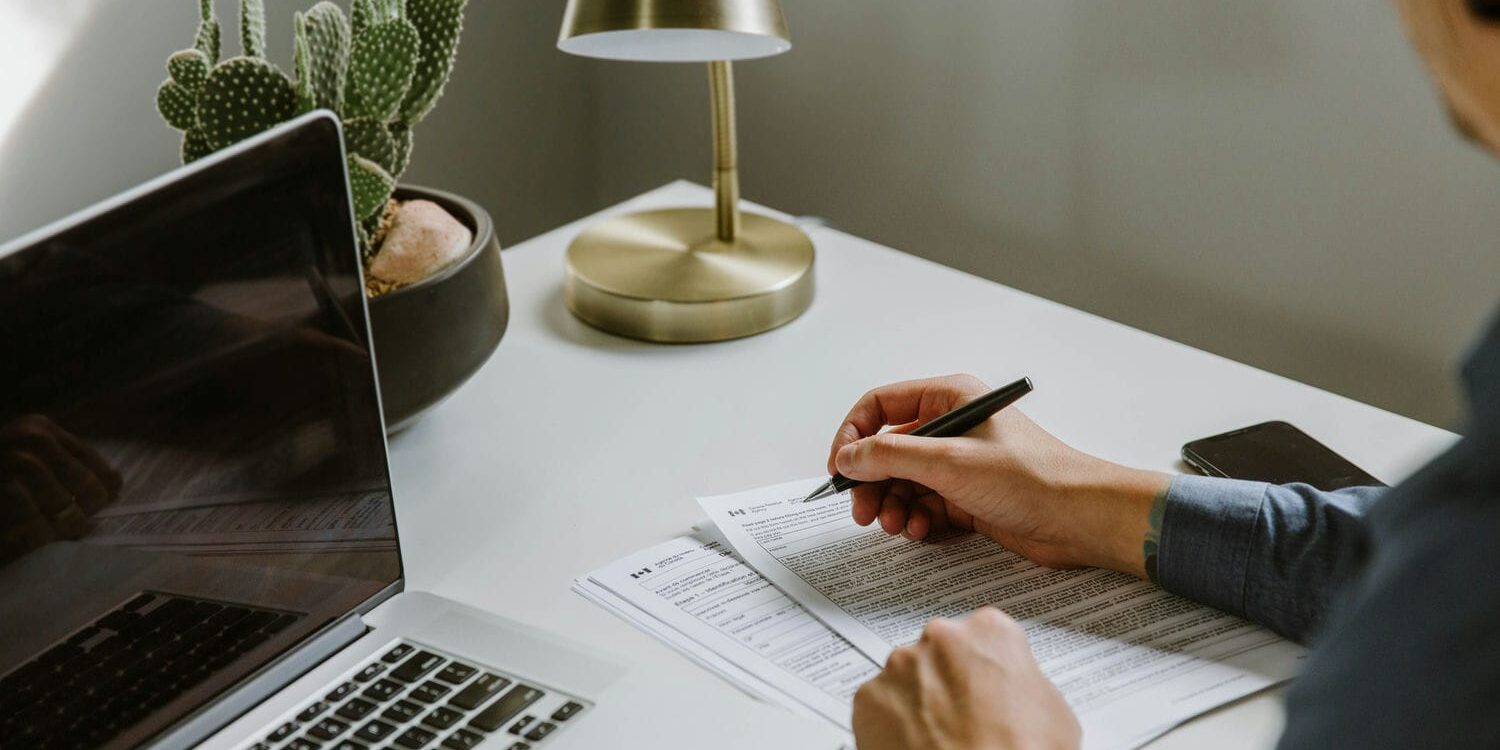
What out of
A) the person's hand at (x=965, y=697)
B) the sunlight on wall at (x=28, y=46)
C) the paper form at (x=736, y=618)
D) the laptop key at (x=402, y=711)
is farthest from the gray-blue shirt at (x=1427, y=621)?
the sunlight on wall at (x=28, y=46)

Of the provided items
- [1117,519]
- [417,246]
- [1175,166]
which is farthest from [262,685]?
[1175,166]

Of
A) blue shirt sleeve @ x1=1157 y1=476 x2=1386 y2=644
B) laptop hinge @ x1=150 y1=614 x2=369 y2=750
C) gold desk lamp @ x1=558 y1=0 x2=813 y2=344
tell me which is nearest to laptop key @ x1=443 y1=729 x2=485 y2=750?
laptop hinge @ x1=150 y1=614 x2=369 y2=750

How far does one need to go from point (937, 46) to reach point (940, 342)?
573 mm

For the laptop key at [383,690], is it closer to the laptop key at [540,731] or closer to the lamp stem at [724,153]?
the laptop key at [540,731]

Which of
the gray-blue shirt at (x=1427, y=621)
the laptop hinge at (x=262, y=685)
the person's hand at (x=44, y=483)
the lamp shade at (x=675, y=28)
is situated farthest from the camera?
the lamp shade at (x=675, y=28)

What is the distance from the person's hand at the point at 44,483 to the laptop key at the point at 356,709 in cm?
15

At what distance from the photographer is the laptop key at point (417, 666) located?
627 mm

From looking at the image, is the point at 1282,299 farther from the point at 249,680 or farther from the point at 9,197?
the point at 9,197

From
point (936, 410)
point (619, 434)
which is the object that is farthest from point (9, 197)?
point (936, 410)

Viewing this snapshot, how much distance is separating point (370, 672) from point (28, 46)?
886mm

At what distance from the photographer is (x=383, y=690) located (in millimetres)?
617

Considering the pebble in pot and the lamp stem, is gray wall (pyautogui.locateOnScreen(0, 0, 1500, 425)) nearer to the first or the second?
the lamp stem

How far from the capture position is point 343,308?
0.62 metres

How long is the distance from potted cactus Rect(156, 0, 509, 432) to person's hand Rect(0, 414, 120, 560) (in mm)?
284
